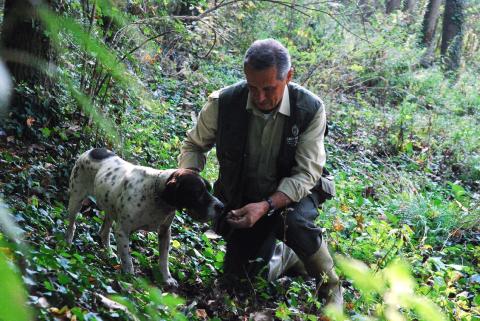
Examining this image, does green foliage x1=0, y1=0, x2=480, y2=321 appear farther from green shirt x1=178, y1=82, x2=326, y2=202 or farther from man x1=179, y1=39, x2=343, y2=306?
green shirt x1=178, y1=82, x2=326, y2=202

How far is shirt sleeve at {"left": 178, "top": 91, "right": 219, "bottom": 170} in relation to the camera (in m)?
4.99

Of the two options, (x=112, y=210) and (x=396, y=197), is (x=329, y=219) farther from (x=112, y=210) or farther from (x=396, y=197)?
(x=112, y=210)

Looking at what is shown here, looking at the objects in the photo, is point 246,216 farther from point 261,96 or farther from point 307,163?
point 261,96

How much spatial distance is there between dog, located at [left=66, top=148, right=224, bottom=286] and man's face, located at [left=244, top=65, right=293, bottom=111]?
755mm

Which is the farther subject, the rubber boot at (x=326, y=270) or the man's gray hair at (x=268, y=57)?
the rubber boot at (x=326, y=270)

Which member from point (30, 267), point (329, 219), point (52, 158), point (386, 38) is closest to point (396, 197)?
point (329, 219)

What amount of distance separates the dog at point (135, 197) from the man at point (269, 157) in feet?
1.00

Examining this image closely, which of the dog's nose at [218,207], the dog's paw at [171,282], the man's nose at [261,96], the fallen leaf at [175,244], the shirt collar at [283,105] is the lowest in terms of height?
the fallen leaf at [175,244]

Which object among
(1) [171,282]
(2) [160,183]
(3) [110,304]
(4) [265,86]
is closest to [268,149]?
(4) [265,86]

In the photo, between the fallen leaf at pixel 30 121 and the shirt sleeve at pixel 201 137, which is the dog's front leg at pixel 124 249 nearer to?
the shirt sleeve at pixel 201 137

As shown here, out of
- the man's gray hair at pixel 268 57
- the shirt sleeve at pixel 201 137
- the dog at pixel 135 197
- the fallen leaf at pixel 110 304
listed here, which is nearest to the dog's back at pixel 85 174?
the dog at pixel 135 197

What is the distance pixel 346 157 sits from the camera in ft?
34.3

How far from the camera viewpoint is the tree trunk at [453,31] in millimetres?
19203

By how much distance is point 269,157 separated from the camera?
493 cm
